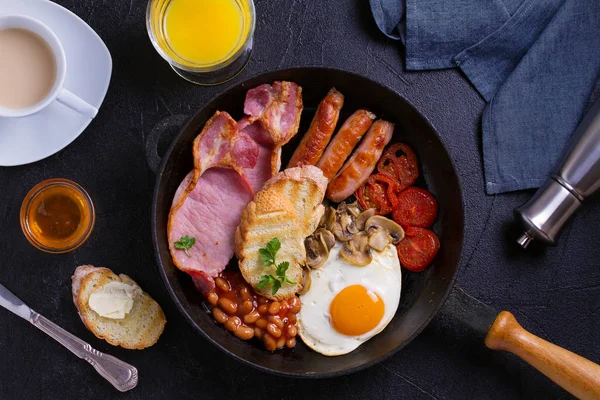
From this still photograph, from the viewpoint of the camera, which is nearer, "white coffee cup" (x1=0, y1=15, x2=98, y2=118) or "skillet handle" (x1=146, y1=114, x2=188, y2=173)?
"white coffee cup" (x1=0, y1=15, x2=98, y2=118)

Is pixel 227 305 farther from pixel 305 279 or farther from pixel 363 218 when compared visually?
pixel 363 218

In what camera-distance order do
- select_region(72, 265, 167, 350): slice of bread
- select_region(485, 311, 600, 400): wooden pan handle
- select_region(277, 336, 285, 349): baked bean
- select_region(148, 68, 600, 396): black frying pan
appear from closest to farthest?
select_region(485, 311, 600, 400): wooden pan handle, select_region(148, 68, 600, 396): black frying pan, select_region(277, 336, 285, 349): baked bean, select_region(72, 265, 167, 350): slice of bread

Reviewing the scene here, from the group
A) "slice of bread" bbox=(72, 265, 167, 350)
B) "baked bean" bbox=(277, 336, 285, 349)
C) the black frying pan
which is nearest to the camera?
the black frying pan

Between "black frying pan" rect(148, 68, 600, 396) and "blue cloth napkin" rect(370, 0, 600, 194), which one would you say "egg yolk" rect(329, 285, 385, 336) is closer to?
"black frying pan" rect(148, 68, 600, 396)

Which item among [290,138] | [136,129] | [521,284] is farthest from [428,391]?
[136,129]

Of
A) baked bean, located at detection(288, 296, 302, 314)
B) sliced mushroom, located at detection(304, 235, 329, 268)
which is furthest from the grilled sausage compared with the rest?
baked bean, located at detection(288, 296, 302, 314)

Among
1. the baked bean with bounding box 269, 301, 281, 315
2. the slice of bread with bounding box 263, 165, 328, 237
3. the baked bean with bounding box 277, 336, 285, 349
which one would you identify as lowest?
the baked bean with bounding box 277, 336, 285, 349

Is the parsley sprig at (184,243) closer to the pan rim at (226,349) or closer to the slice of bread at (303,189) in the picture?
the pan rim at (226,349)

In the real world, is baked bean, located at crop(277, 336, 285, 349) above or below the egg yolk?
below
